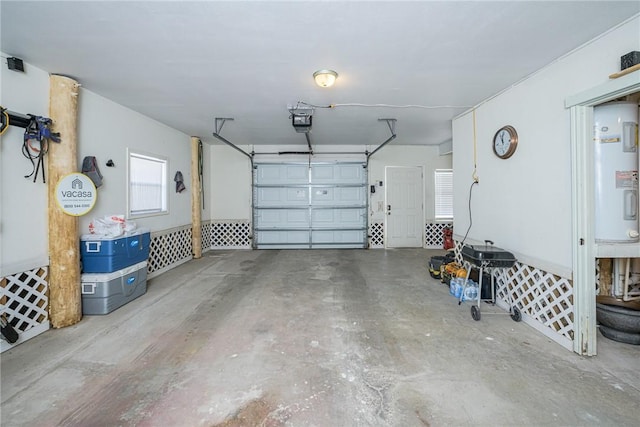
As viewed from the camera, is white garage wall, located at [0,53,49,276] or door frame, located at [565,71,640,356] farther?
white garage wall, located at [0,53,49,276]

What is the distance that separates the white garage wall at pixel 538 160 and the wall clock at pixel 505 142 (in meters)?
0.06

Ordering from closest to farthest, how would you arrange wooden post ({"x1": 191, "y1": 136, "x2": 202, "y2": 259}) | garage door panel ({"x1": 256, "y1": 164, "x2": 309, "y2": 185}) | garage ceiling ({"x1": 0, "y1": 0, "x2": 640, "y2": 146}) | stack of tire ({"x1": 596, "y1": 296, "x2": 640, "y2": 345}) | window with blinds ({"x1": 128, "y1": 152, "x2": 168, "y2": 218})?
1. garage ceiling ({"x1": 0, "y1": 0, "x2": 640, "y2": 146})
2. stack of tire ({"x1": 596, "y1": 296, "x2": 640, "y2": 345})
3. window with blinds ({"x1": 128, "y1": 152, "x2": 168, "y2": 218})
4. wooden post ({"x1": 191, "y1": 136, "x2": 202, "y2": 259})
5. garage door panel ({"x1": 256, "y1": 164, "x2": 309, "y2": 185})

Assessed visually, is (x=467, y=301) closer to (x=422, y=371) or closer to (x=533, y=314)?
(x=533, y=314)

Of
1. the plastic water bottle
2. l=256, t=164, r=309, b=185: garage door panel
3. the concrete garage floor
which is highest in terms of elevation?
l=256, t=164, r=309, b=185: garage door panel

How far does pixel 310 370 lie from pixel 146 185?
4359 millimetres

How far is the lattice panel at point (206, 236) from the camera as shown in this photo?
676 cm

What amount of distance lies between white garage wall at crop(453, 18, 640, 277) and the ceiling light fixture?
217 cm

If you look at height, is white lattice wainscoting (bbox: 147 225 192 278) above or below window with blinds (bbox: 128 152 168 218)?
below

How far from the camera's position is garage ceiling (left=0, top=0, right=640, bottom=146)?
1.89m

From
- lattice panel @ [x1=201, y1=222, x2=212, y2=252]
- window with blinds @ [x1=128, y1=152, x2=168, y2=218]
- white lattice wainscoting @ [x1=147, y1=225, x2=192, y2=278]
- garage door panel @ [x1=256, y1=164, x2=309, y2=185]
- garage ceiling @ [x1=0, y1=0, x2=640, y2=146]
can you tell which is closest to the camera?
garage ceiling @ [x1=0, y1=0, x2=640, y2=146]

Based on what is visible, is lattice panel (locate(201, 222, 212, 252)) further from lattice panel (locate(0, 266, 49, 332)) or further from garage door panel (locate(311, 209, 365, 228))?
lattice panel (locate(0, 266, 49, 332))

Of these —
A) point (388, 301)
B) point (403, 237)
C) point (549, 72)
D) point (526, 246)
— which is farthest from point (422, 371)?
point (403, 237)

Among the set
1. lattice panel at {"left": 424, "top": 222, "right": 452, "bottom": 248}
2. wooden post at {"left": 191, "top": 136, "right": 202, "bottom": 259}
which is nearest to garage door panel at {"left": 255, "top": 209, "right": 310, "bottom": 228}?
wooden post at {"left": 191, "top": 136, "right": 202, "bottom": 259}

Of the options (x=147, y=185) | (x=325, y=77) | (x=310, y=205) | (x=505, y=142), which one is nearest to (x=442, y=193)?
(x=310, y=205)
